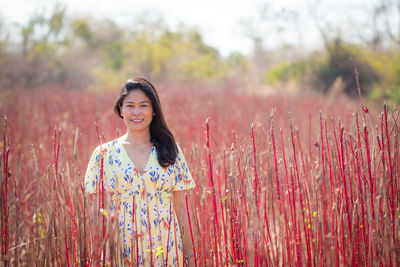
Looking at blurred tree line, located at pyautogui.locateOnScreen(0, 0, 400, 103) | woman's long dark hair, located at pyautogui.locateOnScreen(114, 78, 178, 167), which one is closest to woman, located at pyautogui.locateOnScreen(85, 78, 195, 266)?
woman's long dark hair, located at pyautogui.locateOnScreen(114, 78, 178, 167)

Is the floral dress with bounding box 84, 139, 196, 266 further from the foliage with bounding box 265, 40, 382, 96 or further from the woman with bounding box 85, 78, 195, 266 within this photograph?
the foliage with bounding box 265, 40, 382, 96

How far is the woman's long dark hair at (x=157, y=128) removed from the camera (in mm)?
1661

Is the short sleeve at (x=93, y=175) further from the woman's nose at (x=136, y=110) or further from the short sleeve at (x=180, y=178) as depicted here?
the short sleeve at (x=180, y=178)

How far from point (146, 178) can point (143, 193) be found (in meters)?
0.07

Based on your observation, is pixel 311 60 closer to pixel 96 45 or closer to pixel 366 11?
pixel 366 11

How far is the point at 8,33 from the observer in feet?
39.3

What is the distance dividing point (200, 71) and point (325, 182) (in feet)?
48.5

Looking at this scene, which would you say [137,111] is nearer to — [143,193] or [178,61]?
[143,193]

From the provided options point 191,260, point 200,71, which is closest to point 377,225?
point 191,260

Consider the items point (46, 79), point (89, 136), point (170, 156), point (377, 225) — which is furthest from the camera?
point (46, 79)

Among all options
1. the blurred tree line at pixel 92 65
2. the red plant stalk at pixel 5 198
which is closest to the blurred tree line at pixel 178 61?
the blurred tree line at pixel 92 65

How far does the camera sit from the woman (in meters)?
1.59

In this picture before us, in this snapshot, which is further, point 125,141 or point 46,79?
point 46,79

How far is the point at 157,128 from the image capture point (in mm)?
1798
